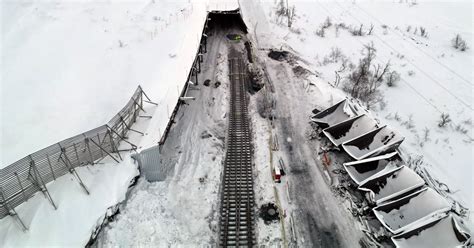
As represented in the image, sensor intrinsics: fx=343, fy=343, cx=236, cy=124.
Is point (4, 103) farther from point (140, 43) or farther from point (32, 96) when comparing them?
point (140, 43)

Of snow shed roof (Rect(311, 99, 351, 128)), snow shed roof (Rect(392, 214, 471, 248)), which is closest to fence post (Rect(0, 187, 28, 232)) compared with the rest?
snow shed roof (Rect(392, 214, 471, 248))

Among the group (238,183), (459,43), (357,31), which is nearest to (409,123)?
(238,183)

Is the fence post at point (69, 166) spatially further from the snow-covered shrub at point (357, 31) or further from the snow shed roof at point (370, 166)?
the snow-covered shrub at point (357, 31)

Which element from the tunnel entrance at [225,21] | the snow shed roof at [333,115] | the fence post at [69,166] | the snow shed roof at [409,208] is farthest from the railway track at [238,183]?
the tunnel entrance at [225,21]

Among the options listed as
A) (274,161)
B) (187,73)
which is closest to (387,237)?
(274,161)

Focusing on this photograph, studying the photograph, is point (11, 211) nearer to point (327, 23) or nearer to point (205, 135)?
point (205, 135)

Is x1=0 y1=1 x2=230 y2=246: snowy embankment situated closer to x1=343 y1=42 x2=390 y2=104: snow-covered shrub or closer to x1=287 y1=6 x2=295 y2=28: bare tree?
x1=287 y1=6 x2=295 y2=28: bare tree
